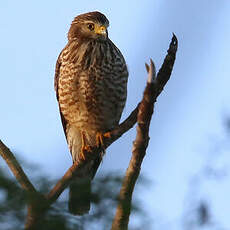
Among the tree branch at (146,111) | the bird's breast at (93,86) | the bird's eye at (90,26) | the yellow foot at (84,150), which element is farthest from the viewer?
the bird's eye at (90,26)

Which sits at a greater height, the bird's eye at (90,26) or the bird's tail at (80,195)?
the bird's eye at (90,26)

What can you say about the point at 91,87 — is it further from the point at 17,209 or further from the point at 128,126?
the point at 17,209

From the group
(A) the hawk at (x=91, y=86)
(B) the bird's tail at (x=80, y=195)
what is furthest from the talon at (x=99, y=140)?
(B) the bird's tail at (x=80, y=195)

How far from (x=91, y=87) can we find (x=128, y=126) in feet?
4.06

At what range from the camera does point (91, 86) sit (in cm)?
515

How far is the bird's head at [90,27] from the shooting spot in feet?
18.2

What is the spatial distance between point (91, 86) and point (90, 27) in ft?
2.79

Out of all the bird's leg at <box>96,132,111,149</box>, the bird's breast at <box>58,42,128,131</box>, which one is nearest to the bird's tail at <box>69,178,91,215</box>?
the bird's leg at <box>96,132,111,149</box>

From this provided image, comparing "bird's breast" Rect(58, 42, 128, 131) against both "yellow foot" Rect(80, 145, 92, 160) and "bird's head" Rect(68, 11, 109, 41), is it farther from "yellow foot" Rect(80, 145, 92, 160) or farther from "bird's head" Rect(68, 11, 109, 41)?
"yellow foot" Rect(80, 145, 92, 160)

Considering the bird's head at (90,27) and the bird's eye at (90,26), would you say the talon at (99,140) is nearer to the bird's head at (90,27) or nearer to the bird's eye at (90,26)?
the bird's head at (90,27)

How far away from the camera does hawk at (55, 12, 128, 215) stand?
516cm

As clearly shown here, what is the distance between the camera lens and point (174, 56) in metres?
3.62

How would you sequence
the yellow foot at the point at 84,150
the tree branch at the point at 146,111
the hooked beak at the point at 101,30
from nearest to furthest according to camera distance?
the tree branch at the point at 146,111, the yellow foot at the point at 84,150, the hooked beak at the point at 101,30

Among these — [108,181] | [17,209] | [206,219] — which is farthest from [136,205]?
[206,219]
